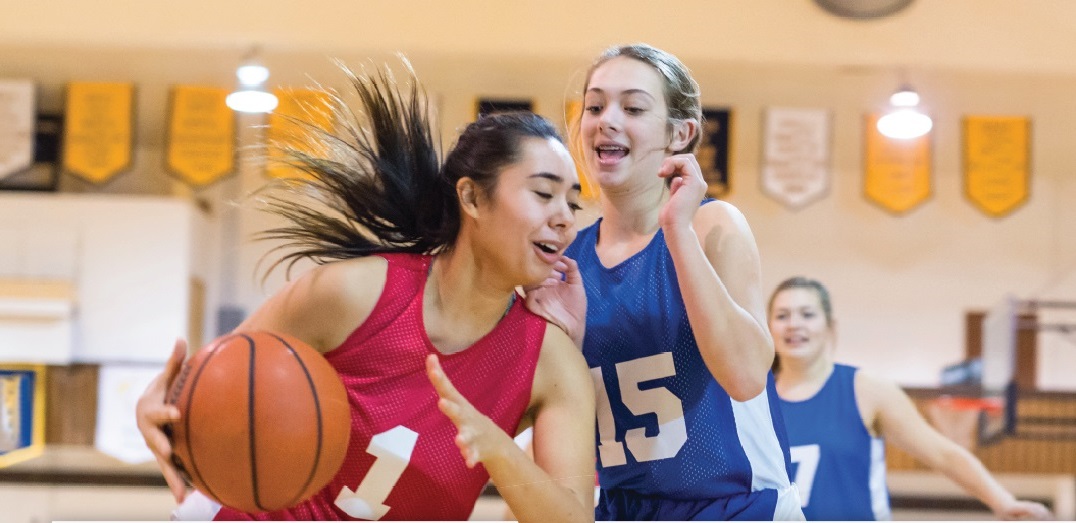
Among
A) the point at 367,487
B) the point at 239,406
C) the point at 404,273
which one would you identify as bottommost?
the point at 367,487

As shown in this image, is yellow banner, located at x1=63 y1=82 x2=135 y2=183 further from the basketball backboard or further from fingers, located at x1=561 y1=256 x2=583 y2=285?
fingers, located at x1=561 y1=256 x2=583 y2=285

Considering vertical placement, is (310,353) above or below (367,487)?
above

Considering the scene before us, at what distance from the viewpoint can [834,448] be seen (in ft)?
11.1

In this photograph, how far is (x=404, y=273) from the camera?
2002 mm

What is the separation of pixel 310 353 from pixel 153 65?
188 inches

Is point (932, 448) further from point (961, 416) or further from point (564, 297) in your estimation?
point (961, 416)

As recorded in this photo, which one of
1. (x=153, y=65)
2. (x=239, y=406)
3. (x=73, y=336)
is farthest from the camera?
(x=73, y=336)

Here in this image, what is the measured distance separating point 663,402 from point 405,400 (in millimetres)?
402

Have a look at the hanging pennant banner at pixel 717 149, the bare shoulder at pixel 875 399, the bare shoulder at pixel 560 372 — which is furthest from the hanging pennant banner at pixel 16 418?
the hanging pennant banner at pixel 717 149

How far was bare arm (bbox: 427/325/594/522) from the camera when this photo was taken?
62.0 inches

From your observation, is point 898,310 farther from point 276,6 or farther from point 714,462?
point 714,462

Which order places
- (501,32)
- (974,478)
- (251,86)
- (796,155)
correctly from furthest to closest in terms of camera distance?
1. (796,155)
2. (251,86)
3. (501,32)
4. (974,478)

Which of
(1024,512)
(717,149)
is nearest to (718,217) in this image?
(1024,512)

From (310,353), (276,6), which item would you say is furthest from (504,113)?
(276,6)
